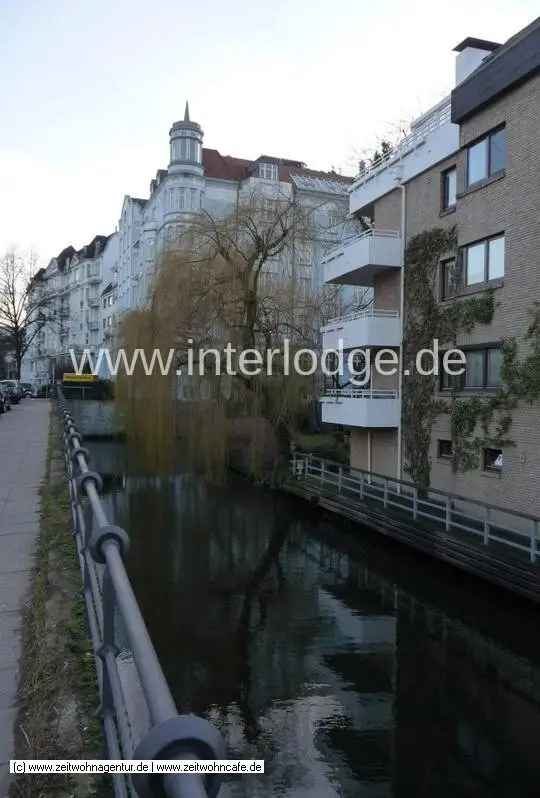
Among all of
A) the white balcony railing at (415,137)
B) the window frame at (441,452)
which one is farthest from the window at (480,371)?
the white balcony railing at (415,137)

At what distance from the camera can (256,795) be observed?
7.08 m

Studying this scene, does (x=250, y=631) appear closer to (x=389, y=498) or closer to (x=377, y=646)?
(x=377, y=646)

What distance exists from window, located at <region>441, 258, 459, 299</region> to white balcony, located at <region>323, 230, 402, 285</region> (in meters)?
1.96

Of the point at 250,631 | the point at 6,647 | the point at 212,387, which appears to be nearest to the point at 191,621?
the point at 250,631

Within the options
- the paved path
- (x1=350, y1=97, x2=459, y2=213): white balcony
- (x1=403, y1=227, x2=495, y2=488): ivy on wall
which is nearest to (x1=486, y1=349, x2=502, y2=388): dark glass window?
(x1=403, y1=227, x2=495, y2=488): ivy on wall

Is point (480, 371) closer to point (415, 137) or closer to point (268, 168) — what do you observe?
point (415, 137)

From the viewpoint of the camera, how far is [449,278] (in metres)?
18.3

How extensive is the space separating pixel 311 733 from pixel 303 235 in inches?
695

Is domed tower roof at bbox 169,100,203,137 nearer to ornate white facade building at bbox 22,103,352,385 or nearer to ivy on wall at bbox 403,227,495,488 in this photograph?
ornate white facade building at bbox 22,103,352,385

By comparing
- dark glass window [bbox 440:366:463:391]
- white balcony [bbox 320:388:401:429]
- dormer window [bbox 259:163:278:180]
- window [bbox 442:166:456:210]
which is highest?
dormer window [bbox 259:163:278:180]

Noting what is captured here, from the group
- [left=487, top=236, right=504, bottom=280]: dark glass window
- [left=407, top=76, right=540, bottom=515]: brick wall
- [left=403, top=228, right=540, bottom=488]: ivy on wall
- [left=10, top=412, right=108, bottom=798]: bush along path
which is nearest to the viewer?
[left=10, top=412, right=108, bottom=798]: bush along path

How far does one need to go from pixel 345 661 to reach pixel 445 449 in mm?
8943

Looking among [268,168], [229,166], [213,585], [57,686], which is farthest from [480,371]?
[229,166]

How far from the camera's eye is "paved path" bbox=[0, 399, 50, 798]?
3283 mm
